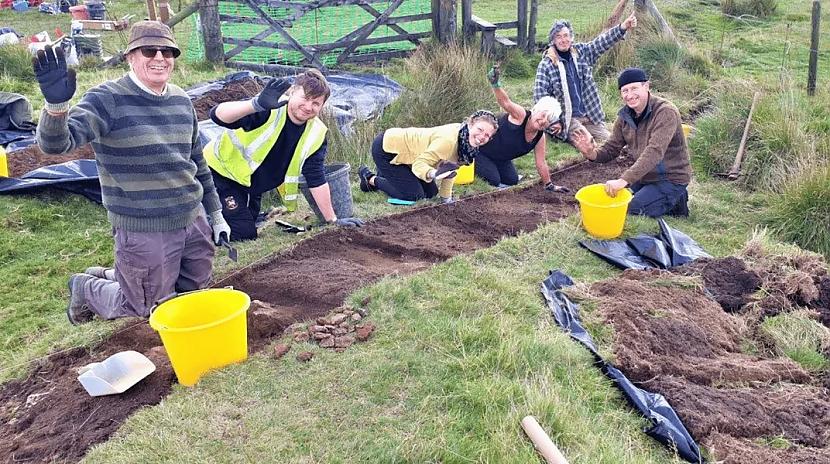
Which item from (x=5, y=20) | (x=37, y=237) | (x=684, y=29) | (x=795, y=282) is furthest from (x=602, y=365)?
(x=5, y=20)

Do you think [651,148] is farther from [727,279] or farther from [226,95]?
[226,95]

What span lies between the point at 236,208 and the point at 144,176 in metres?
1.58

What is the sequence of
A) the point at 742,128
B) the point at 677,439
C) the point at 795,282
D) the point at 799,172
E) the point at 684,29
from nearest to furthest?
the point at 677,439, the point at 795,282, the point at 799,172, the point at 742,128, the point at 684,29

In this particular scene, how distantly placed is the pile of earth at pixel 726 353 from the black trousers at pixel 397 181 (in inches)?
84.7

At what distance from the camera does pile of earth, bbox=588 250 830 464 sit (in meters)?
3.05

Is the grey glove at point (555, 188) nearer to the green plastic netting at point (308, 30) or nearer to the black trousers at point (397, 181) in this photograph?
the black trousers at point (397, 181)

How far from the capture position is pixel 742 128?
694 cm

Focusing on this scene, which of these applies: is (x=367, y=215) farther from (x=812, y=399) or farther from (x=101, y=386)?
(x=812, y=399)

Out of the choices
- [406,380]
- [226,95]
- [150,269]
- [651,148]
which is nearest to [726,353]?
[406,380]

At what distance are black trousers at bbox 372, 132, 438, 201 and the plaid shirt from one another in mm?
2166

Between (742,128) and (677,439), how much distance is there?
498 centimetres

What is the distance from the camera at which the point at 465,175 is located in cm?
655

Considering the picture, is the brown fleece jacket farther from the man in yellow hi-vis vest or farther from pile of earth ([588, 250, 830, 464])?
the man in yellow hi-vis vest

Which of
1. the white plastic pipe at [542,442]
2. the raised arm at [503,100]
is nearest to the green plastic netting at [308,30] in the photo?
the raised arm at [503,100]
